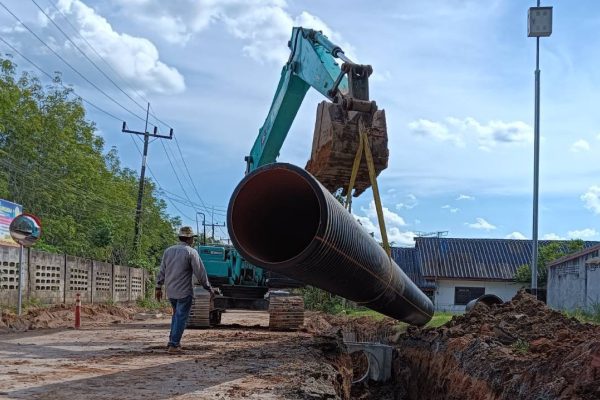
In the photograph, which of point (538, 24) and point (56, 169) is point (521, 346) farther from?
point (56, 169)

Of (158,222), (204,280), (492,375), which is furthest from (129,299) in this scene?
(492,375)

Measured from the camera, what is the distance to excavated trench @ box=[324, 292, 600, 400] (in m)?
5.79

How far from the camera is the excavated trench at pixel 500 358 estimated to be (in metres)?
5.79

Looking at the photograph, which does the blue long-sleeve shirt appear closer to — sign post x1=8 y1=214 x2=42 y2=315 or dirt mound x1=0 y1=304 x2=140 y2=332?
dirt mound x1=0 y1=304 x2=140 y2=332

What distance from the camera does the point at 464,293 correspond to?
1426 inches

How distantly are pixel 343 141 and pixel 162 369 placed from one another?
329 cm

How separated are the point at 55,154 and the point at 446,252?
883 inches

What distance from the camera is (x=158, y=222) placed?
45.2 meters

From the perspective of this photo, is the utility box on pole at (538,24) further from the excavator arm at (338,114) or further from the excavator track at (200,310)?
the excavator track at (200,310)

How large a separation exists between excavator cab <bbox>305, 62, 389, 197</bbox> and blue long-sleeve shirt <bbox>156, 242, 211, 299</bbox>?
6.42 ft

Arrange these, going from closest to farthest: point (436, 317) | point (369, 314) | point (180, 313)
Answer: point (180, 313) < point (436, 317) < point (369, 314)

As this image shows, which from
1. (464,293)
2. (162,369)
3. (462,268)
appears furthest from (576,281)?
(162,369)

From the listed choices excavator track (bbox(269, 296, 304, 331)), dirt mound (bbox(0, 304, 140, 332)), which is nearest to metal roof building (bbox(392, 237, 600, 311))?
dirt mound (bbox(0, 304, 140, 332))

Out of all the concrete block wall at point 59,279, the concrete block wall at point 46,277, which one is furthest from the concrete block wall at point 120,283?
the concrete block wall at point 46,277
